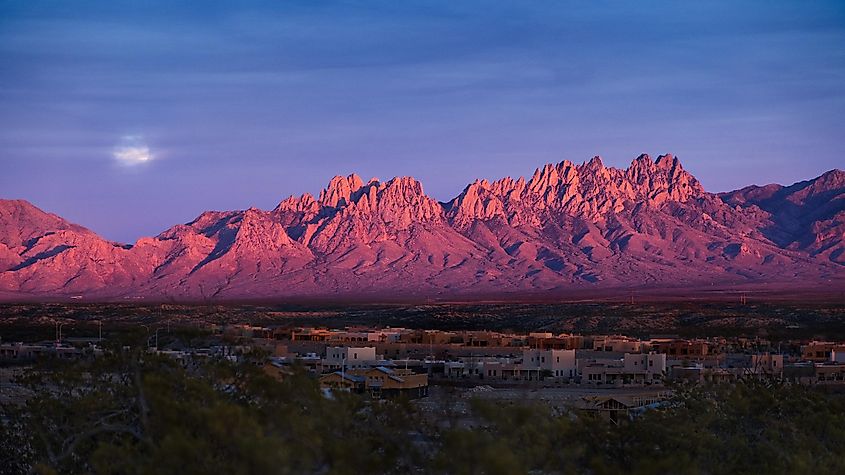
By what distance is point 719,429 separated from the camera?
33031mm

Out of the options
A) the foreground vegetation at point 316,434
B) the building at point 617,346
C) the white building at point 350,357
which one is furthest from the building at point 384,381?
A: the foreground vegetation at point 316,434

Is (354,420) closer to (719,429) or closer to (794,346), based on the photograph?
(719,429)

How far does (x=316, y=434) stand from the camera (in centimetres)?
2294

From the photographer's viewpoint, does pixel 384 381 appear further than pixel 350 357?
No

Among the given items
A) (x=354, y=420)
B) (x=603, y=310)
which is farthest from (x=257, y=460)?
(x=603, y=310)

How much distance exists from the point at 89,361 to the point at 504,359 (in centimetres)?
5737

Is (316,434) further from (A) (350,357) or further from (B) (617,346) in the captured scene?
(B) (617,346)

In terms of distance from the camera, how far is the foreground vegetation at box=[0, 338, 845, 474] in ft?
68.9

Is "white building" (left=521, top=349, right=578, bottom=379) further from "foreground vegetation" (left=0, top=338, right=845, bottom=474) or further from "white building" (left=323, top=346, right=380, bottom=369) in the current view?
"foreground vegetation" (left=0, top=338, right=845, bottom=474)

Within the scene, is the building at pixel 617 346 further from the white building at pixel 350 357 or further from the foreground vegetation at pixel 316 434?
the foreground vegetation at pixel 316 434

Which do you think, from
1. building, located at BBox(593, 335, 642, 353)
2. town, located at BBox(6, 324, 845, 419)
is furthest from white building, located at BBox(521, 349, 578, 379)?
building, located at BBox(593, 335, 642, 353)

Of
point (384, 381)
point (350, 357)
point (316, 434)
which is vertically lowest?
point (384, 381)

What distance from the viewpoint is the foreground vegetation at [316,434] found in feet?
68.9

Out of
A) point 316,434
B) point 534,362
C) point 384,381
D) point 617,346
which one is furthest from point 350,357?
point 316,434
